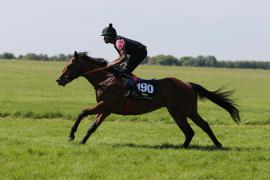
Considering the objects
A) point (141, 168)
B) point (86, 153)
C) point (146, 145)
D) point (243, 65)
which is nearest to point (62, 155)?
point (86, 153)

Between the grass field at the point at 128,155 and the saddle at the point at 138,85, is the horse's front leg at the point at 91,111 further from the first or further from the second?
the saddle at the point at 138,85

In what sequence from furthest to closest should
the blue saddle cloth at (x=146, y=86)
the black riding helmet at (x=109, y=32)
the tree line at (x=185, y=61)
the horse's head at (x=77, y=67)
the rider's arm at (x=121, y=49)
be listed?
the tree line at (x=185, y=61)
the horse's head at (x=77, y=67)
the blue saddle cloth at (x=146, y=86)
the black riding helmet at (x=109, y=32)
the rider's arm at (x=121, y=49)

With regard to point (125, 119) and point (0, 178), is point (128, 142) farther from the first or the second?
point (125, 119)

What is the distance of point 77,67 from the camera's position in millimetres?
12219

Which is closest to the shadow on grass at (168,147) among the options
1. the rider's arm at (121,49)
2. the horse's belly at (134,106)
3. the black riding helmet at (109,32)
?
the horse's belly at (134,106)

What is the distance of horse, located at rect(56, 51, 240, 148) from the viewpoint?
39.1 ft

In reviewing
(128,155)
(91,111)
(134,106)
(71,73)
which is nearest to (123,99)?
(134,106)

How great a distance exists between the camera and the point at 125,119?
19.1 m

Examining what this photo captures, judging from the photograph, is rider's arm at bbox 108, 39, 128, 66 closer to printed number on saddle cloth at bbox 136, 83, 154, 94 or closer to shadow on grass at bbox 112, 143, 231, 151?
printed number on saddle cloth at bbox 136, 83, 154, 94

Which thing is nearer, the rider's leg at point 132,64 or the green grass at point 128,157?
the green grass at point 128,157

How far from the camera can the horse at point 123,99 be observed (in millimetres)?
11914

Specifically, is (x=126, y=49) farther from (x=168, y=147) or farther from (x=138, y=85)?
(x=168, y=147)

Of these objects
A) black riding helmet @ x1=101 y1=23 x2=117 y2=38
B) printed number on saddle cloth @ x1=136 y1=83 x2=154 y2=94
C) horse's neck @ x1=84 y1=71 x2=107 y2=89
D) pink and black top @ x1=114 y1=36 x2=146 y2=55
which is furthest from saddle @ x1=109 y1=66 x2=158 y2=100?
black riding helmet @ x1=101 y1=23 x2=117 y2=38

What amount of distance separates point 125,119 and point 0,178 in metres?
11.2
